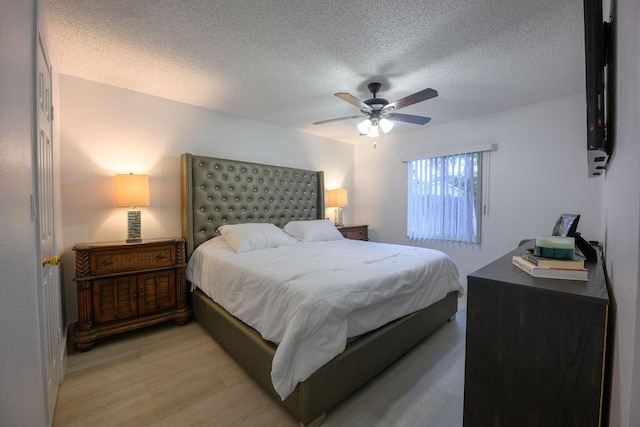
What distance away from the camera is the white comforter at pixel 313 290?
1288 millimetres

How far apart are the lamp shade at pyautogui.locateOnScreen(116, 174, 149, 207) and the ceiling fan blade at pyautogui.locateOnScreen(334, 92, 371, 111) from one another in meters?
2.00

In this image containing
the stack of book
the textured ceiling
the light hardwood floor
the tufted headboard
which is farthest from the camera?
the tufted headboard

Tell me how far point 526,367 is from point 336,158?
12.9ft

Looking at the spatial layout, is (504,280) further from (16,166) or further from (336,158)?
(336,158)

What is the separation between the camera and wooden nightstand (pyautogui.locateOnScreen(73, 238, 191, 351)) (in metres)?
2.05

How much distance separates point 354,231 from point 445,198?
1.44 meters

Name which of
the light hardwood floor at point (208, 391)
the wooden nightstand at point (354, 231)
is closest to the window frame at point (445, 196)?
the wooden nightstand at point (354, 231)

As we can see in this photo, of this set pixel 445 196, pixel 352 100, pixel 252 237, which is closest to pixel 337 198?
pixel 445 196

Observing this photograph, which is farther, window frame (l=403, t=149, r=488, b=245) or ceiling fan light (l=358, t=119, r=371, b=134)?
window frame (l=403, t=149, r=488, b=245)

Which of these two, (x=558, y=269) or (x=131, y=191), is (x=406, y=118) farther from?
(x=131, y=191)

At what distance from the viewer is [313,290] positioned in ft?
4.64

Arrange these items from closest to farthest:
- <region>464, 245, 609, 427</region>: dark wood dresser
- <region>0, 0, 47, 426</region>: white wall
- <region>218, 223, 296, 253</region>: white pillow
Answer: <region>0, 0, 47, 426</region>: white wall, <region>464, 245, 609, 427</region>: dark wood dresser, <region>218, 223, 296, 253</region>: white pillow

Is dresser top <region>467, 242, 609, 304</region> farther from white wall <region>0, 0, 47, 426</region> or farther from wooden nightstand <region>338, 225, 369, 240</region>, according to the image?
wooden nightstand <region>338, 225, 369, 240</region>

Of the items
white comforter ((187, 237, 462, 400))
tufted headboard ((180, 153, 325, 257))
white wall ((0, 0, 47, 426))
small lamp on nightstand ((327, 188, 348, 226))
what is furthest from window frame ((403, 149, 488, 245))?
white wall ((0, 0, 47, 426))
